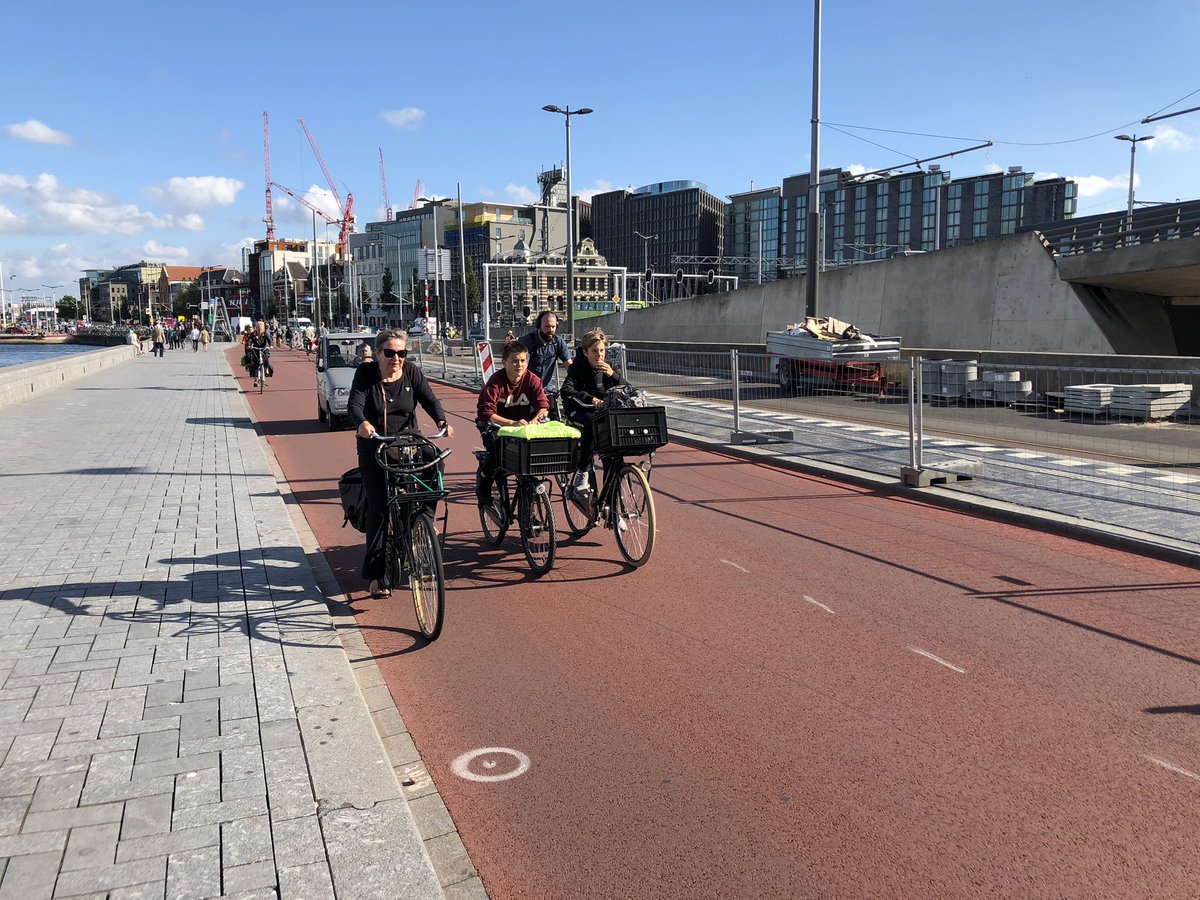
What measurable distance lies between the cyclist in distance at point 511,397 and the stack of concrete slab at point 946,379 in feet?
16.8

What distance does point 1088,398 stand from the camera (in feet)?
32.3

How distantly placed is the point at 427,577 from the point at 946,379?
7.12 meters

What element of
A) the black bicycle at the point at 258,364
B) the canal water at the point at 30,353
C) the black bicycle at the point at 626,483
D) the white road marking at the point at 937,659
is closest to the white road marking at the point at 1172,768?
the white road marking at the point at 937,659

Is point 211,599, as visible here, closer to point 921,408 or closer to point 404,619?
point 404,619

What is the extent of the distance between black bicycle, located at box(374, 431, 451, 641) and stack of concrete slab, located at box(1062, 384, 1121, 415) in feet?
22.3

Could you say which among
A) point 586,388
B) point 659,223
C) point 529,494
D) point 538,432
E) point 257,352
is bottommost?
point 529,494

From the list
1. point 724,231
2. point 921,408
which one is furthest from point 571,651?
point 724,231

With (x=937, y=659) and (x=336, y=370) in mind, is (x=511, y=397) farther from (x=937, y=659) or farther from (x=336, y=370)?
(x=336, y=370)

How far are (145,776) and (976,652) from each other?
4.10 meters

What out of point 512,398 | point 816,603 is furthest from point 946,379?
point 512,398

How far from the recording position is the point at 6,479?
408 inches

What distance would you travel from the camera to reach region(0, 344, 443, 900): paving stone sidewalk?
2914mm

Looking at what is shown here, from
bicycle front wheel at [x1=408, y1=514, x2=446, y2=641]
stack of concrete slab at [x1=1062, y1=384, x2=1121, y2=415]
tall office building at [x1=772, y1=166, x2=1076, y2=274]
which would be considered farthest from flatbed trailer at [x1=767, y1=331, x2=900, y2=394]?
tall office building at [x1=772, y1=166, x2=1076, y2=274]

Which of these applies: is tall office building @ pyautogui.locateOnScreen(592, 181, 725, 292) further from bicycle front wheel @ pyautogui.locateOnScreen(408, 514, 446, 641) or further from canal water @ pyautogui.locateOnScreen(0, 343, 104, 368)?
A: bicycle front wheel @ pyautogui.locateOnScreen(408, 514, 446, 641)
